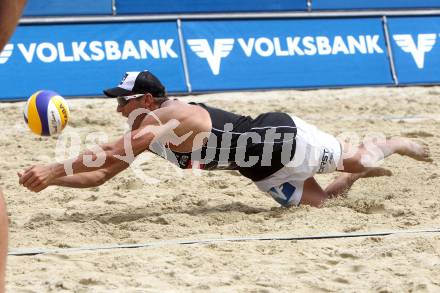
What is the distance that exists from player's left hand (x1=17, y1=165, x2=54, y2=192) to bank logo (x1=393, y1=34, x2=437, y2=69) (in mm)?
6320

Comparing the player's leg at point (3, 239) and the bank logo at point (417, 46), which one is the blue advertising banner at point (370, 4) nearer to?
the bank logo at point (417, 46)

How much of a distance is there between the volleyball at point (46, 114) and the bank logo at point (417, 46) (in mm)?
5754

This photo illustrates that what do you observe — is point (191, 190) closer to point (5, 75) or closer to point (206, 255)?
point (206, 255)

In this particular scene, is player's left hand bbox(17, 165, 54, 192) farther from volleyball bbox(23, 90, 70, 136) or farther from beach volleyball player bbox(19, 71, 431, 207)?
volleyball bbox(23, 90, 70, 136)

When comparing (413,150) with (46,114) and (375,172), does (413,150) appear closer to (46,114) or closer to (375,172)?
(375,172)

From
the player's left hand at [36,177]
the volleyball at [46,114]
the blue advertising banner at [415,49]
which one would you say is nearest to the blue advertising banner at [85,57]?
the blue advertising banner at [415,49]

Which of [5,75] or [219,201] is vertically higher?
[5,75]

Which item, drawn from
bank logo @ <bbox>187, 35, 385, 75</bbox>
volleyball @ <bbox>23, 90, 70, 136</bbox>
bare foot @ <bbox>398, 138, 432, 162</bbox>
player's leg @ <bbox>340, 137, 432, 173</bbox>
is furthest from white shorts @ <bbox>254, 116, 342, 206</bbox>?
bank logo @ <bbox>187, 35, 385, 75</bbox>

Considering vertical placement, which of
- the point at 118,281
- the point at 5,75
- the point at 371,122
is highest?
the point at 5,75

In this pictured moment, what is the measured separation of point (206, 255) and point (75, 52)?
5.21 m

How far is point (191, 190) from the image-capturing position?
6.57 metres

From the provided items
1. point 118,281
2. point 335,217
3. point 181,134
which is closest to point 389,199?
point 335,217

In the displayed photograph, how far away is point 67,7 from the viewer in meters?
9.80

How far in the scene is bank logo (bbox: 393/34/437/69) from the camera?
10.5 m
